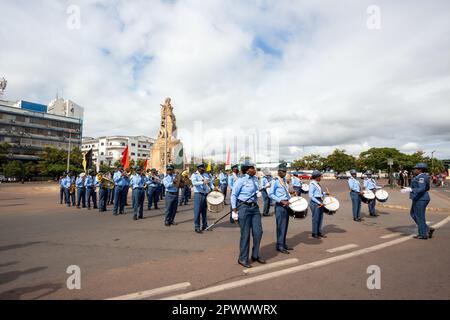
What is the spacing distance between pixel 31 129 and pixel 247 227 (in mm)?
86549

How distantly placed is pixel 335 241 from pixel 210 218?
5410 mm

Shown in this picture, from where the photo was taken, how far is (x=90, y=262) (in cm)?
532

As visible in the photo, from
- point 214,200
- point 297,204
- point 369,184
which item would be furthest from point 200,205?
point 369,184

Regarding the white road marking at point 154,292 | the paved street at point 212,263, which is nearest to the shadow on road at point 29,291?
the paved street at point 212,263

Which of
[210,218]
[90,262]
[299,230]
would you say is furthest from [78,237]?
[299,230]

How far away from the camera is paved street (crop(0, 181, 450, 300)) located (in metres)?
3.97

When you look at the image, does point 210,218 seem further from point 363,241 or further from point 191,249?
point 363,241

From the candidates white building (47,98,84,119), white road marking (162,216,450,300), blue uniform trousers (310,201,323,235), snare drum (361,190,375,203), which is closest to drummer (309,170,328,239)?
blue uniform trousers (310,201,323,235)

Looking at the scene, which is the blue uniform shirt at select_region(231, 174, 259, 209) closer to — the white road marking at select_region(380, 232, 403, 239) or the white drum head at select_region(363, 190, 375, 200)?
the white road marking at select_region(380, 232, 403, 239)

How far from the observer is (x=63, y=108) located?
92562mm

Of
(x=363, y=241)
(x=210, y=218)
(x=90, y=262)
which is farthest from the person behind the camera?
(x=210, y=218)

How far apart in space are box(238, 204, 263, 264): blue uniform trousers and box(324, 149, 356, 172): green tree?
316 ft

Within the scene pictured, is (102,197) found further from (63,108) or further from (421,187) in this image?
(63,108)
